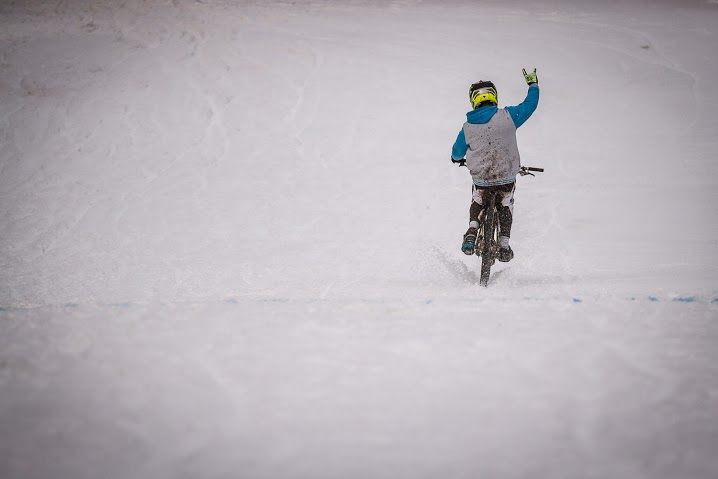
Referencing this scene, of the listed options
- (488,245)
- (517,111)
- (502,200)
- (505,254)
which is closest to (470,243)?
(488,245)

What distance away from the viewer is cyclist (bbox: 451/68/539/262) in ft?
14.2

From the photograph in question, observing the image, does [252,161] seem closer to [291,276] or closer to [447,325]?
[291,276]

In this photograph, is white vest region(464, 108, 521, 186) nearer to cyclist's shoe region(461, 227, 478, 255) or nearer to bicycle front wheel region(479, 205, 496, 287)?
bicycle front wheel region(479, 205, 496, 287)

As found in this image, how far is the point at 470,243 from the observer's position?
181 inches

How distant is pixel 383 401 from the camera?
7.09 feet

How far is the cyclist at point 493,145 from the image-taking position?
4.34 metres

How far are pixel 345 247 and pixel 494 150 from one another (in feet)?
7.37

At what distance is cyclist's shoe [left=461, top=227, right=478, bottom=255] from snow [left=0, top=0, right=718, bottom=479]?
0.35 m

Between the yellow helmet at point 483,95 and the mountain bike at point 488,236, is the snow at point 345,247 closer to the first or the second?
the mountain bike at point 488,236

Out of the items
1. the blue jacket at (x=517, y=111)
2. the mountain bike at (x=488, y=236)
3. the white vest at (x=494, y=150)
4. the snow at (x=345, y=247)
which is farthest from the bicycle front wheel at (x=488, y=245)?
the blue jacket at (x=517, y=111)

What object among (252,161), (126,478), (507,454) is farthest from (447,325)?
(252,161)

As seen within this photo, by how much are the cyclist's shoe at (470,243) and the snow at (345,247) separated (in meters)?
0.35

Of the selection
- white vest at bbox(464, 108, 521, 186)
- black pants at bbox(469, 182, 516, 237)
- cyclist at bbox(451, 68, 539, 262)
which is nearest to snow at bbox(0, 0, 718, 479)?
black pants at bbox(469, 182, 516, 237)

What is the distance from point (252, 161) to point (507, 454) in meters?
7.51
